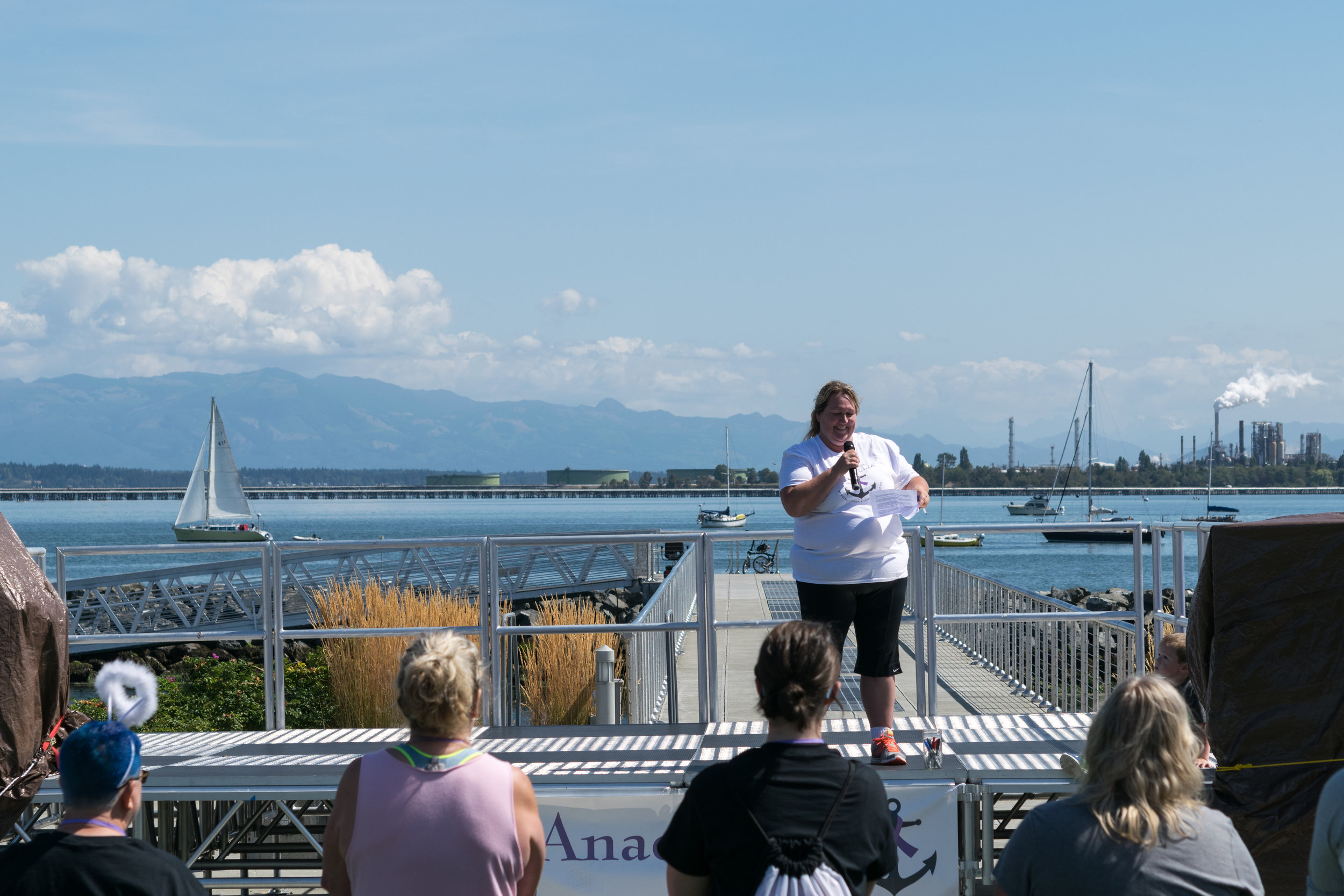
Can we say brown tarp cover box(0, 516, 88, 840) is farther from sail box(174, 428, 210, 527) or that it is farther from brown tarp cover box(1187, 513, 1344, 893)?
sail box(174, 428, 210, 527)

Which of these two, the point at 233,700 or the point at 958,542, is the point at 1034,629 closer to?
the point at 233,700

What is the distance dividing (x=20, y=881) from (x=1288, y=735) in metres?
4.38

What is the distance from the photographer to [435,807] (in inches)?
108

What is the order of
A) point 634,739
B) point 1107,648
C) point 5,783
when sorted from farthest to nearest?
point 1107,648, point 634,739, point 5,783

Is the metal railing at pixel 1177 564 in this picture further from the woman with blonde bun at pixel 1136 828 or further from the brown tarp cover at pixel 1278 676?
the woman with blonde bun at pixel 1136 828

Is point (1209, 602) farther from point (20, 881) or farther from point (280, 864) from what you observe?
point (280, 864)

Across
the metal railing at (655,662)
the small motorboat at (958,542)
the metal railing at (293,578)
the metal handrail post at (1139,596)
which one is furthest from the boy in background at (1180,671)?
the small motorboat at (958,542)

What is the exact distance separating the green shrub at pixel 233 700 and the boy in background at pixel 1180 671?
6.12 meters

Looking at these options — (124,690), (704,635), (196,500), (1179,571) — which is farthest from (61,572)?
(196,500)

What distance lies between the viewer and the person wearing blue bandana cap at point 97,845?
2.44m

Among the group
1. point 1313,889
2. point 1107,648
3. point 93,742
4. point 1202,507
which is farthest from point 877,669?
point 1202,507

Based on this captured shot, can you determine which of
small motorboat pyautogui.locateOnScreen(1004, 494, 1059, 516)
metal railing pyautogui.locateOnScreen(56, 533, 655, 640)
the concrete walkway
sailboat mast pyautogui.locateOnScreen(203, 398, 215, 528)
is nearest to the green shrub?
metal railing pyautogui.locateOnScreen(56, 533, 655, 640)

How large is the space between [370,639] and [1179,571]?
5.28 meters

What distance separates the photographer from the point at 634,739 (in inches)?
239
